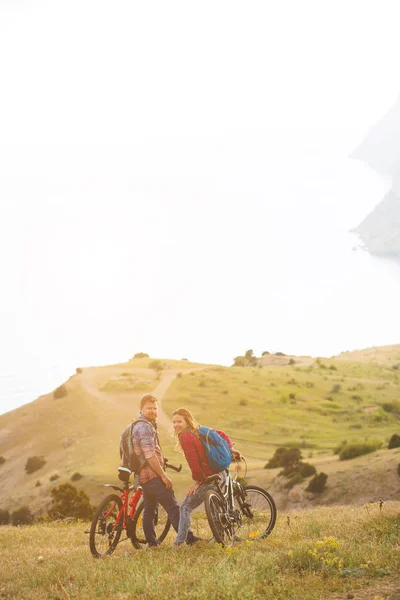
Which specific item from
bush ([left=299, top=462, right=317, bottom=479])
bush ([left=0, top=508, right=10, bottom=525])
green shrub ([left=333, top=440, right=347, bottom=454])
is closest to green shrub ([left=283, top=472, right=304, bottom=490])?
bush ([left=299, top=462, right=317, bottom=479])

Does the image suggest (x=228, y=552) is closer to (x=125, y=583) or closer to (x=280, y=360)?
(x=125, y=583)

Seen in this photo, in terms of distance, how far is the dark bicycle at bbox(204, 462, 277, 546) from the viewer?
9.15 m

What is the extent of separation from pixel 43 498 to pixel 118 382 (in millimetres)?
30297

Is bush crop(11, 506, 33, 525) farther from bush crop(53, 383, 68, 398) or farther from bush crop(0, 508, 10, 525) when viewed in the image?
bush crop(53, 383, 68, 398)

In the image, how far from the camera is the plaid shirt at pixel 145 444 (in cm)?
952

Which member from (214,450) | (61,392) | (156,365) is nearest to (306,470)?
(214,450)

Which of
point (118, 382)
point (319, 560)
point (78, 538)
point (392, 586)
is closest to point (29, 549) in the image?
point (78, 538)

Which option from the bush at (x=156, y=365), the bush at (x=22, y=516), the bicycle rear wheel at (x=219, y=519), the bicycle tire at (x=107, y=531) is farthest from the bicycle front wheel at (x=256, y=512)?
the bush at (x=156, y=365)

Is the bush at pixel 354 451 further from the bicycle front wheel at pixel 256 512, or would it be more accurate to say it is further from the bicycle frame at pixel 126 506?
the bicycle frame at pixel 126 506

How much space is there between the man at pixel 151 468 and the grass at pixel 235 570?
2.07 feet

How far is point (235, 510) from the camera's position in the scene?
32.1 feet

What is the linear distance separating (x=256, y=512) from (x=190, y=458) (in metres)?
2.25

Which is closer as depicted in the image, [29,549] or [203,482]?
[203,482]

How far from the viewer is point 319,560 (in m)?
7.52
